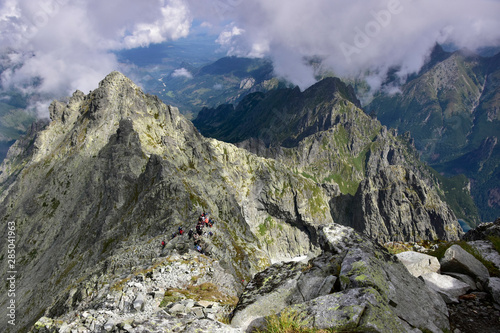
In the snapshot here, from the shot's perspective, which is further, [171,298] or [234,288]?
[234,288]

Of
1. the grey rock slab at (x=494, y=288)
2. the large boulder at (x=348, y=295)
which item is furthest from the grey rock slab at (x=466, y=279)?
the large boulder at (x=348, y=295)

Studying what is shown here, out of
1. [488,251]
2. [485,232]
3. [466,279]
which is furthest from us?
[485,232]

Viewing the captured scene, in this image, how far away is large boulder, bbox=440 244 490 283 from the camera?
519 inches

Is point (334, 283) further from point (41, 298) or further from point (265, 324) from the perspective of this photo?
point (41, 298)

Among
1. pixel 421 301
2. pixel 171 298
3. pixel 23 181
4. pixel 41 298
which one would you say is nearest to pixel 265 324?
pixel 421 301

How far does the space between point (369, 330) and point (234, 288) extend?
12721 millimetres

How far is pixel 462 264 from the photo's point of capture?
13438mm

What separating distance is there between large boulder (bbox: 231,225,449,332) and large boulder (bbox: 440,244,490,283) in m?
3.70

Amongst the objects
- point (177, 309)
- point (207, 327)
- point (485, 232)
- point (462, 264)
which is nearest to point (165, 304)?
point (177, 309)

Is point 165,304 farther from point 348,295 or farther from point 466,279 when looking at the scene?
point 466,279

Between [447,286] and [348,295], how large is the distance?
718cm

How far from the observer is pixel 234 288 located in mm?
18125

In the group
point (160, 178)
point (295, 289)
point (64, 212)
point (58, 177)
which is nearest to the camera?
point (295, 289)

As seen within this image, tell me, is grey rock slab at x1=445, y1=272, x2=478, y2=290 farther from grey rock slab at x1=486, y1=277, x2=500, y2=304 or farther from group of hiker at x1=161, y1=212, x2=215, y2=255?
group of hiker at x1=161, y1=212, x2=215, y2=255
